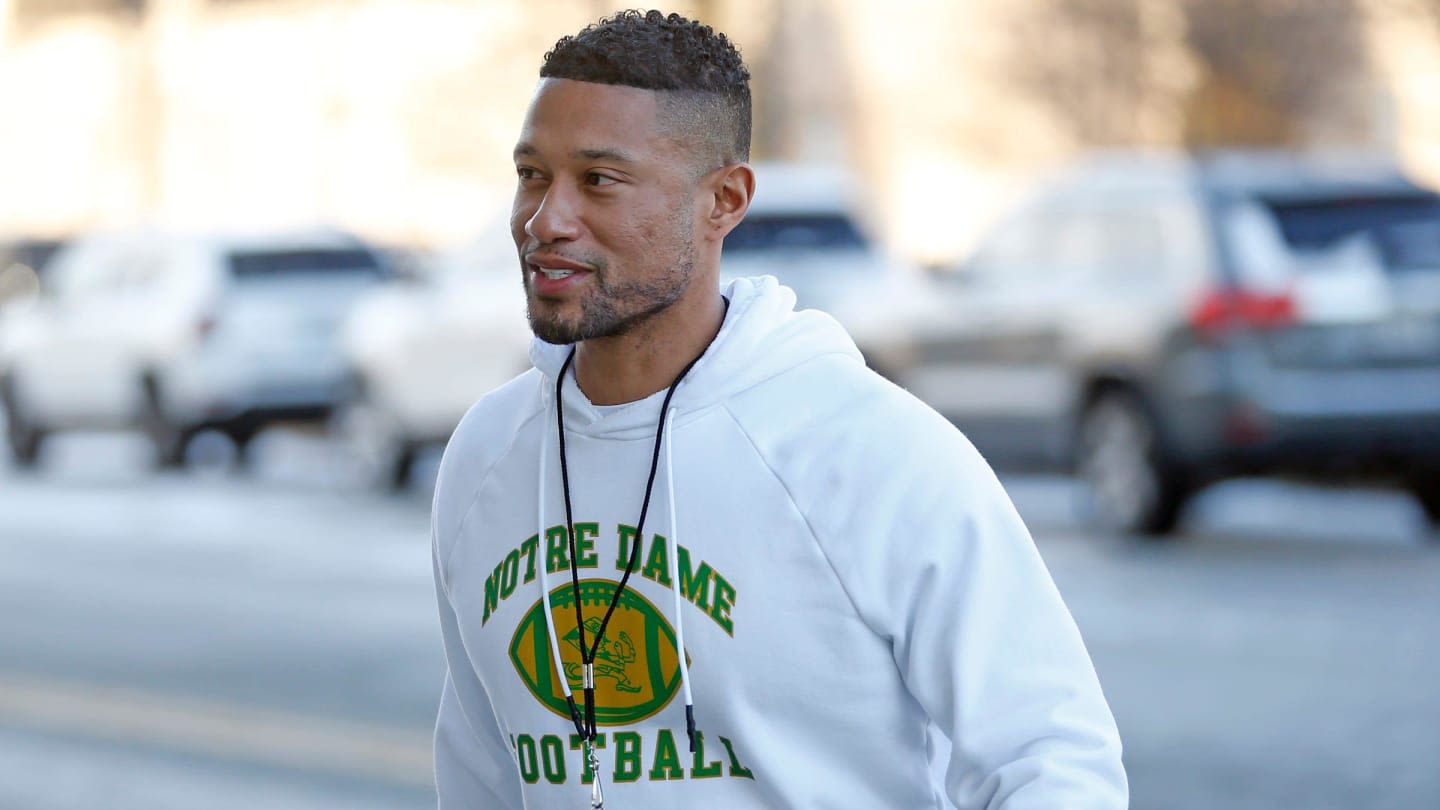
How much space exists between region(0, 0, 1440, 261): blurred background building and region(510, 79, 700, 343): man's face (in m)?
21.8

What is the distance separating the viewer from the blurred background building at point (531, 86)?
31.5 m

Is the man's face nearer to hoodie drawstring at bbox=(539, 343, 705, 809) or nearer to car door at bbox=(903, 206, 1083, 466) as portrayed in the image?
hoodie drawstring at bbox=(539, 343, 705, 809)

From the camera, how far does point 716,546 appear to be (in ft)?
8.97

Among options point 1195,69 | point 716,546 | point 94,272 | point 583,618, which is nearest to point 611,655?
point 583,618

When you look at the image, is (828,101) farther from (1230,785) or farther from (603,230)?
(603,230)

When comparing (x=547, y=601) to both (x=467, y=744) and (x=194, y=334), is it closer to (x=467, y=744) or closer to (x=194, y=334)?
(x=467, y=744)

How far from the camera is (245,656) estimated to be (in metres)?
9.91

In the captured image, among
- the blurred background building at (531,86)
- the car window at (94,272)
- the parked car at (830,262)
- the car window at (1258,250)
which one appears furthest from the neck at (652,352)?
the blurred background building at (531,86)

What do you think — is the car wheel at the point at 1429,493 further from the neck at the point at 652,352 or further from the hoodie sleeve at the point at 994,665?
the hoodie sleeve at the point at 994,665

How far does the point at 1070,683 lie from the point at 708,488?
0.42 metres

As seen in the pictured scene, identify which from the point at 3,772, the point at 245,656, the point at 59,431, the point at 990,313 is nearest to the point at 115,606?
the point at 245,656

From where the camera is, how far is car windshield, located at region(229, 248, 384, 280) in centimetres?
1844

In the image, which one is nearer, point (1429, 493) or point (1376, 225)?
point (1376, 225)

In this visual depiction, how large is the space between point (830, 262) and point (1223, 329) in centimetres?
335
